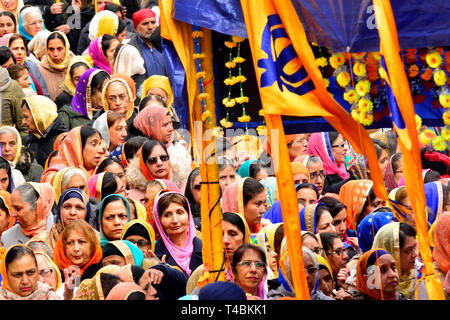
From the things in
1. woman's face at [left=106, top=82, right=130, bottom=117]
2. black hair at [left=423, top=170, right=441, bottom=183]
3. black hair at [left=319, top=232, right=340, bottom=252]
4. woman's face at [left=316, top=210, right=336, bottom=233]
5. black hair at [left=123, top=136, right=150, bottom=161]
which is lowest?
black hair at [left=319, top=232, right=340, bottom=252]

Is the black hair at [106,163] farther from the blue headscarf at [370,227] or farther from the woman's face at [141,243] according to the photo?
the blue headscarf at [370,227]

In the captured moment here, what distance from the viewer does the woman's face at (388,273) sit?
6.81 meters

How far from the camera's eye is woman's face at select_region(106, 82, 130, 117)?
10.1m

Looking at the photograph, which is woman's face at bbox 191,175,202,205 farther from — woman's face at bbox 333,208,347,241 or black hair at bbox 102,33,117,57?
black hair at bbox 102,33,117,57

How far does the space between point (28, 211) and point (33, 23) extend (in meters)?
4.40

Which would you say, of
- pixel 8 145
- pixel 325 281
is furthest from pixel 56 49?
pixel 325 281

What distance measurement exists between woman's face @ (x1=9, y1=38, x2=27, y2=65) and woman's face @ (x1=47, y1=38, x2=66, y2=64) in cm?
28

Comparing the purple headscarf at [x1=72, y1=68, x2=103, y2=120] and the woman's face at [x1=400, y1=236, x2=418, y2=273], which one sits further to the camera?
the purple headscarf at [x1=72, y1=68, x2=103, y2=120]

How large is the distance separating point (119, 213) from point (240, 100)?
1.78m

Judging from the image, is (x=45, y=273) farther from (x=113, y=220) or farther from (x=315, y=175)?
(x=315, y=175)

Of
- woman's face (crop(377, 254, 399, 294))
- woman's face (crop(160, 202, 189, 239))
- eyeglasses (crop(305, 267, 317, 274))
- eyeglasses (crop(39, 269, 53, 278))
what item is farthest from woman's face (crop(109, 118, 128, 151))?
woman's face (crop(377, 254, 399, 294))

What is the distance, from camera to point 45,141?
10102 mm
